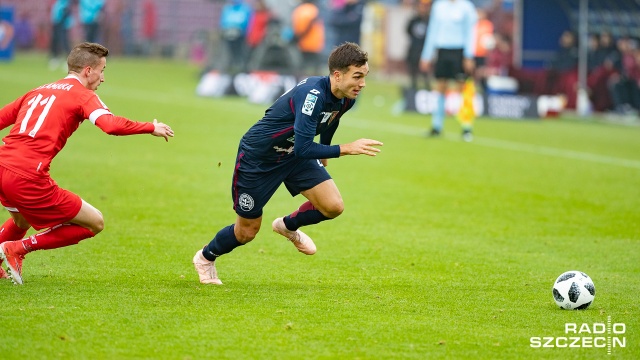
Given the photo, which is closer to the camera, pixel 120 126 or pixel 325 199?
pixel 120 126

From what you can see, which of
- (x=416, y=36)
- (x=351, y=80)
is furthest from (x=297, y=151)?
(x=416, y=36)

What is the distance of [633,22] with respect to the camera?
27.4m

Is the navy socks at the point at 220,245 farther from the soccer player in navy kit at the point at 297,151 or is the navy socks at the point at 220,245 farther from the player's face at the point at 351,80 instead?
the player's face at the point at 351,80

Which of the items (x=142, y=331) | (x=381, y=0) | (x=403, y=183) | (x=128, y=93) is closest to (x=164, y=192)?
(x=403, y=183)

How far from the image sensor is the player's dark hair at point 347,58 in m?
7.27

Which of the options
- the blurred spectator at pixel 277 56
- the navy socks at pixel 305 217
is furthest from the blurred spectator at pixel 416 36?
the navy socks at pixel 305 217

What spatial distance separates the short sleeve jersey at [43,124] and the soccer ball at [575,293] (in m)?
3.38

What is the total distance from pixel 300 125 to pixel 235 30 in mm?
24176

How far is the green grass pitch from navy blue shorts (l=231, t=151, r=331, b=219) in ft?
1.97

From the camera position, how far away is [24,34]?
44.5 meters

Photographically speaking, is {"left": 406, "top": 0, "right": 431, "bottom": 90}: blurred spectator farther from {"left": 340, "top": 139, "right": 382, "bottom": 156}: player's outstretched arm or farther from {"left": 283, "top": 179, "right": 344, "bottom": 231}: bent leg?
{"left": 340, "top": 139, "right": 382, "bottom": 156}: player's outstretched arm

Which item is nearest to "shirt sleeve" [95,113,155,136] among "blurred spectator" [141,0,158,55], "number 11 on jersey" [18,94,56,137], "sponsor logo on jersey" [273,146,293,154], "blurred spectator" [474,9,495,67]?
"number 11 on jersey" [18,94,56,137]

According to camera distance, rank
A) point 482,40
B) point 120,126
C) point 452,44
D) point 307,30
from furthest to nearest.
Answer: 1. point 482,40
2. point 307,30
3. point 452,44
4. point 120,126

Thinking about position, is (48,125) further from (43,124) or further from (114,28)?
(114,28)
